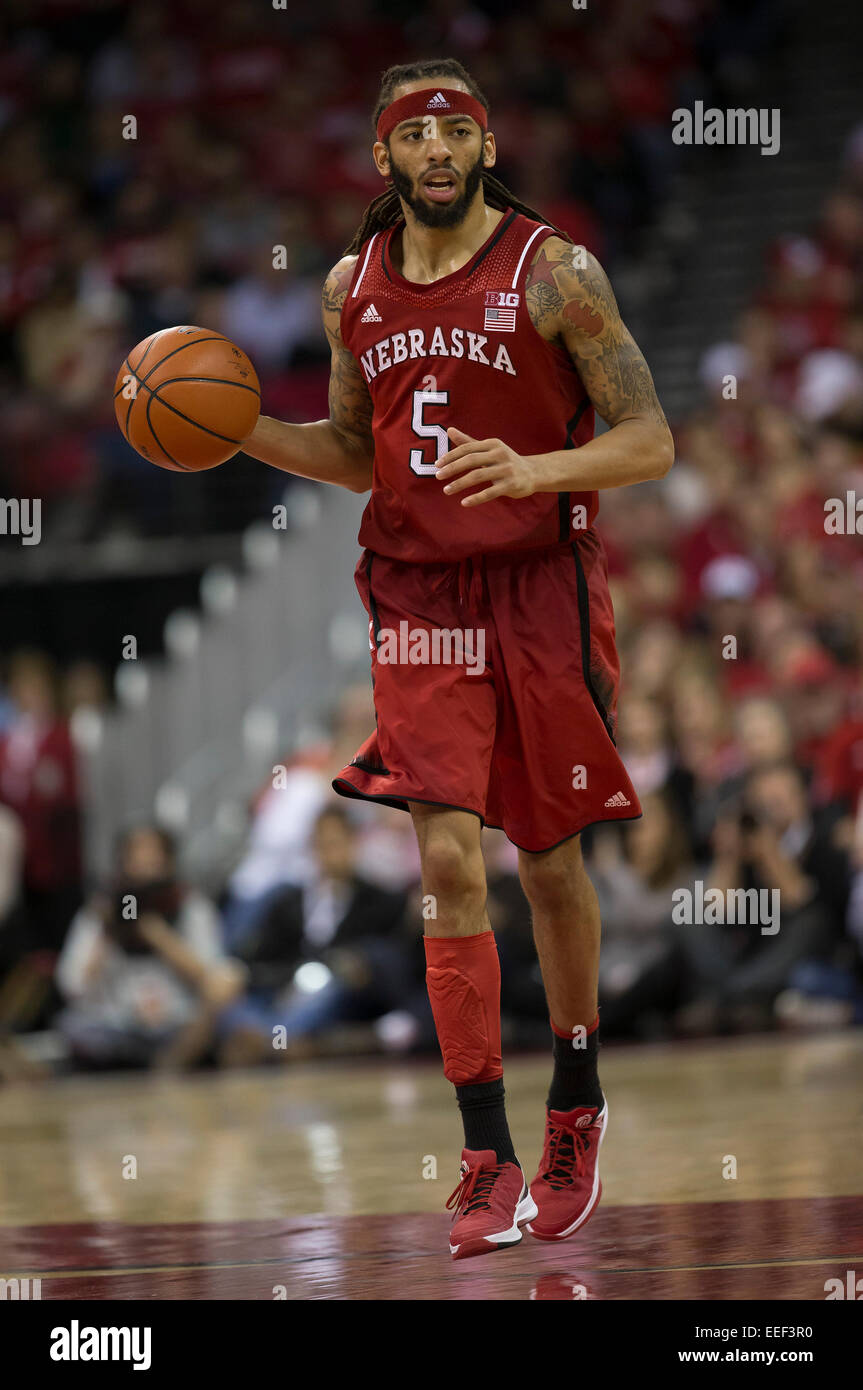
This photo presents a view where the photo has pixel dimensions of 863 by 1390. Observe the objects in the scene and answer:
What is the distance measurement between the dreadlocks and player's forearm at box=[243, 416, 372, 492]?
445 millimetres

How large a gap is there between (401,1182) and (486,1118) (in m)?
1.26

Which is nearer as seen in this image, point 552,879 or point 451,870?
point 451,870

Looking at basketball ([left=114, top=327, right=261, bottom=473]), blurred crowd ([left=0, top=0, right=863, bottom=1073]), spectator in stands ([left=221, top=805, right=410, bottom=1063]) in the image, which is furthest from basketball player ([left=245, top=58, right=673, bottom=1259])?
spectator in stands ([left=221, top=805, right=410, bottom=1063])

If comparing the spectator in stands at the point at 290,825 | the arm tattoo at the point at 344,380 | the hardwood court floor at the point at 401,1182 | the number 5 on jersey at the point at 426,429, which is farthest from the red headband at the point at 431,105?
the spectator in stands at the point at 290,825

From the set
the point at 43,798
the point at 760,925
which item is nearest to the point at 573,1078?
the point at 760,925

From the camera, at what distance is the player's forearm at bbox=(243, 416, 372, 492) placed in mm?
4500

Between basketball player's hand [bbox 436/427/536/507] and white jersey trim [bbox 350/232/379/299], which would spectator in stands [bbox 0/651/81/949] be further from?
basketball player's hand [bbox 436/427/536/507]

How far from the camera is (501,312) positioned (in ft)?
13.6

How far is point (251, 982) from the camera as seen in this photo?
9.09 m

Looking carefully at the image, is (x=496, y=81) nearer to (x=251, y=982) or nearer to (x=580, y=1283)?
(x=251, y=982)

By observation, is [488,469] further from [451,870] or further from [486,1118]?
[486,1118]

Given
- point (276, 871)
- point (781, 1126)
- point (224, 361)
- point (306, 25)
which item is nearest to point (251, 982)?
point (276, 871)

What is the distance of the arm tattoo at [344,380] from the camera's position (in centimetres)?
444

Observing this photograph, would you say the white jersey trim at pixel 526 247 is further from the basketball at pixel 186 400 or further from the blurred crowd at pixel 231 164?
the blurred crowd at pixel 231 164
